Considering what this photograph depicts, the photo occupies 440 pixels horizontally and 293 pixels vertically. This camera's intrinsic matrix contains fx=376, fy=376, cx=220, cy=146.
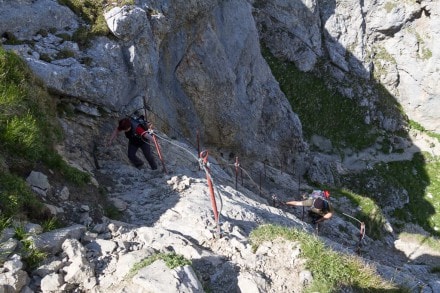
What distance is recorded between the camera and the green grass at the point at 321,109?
39.2 metres

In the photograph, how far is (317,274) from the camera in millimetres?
6656

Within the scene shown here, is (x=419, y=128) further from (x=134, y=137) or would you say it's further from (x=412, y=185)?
(x=134, y=137)

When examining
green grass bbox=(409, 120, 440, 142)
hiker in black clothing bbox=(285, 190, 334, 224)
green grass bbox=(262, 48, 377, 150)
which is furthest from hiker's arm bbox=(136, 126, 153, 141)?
green grass bbox=(409, 120, 440, 142)

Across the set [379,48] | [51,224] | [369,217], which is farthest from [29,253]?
[379,48]

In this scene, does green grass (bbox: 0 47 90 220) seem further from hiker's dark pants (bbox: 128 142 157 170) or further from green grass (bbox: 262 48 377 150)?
green grass (bbox: 262 48 377 150)

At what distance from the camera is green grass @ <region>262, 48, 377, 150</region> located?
39.2 metres

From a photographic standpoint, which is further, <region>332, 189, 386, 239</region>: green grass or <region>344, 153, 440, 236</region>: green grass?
<region>344, 153, 440, 236</region>: green grass

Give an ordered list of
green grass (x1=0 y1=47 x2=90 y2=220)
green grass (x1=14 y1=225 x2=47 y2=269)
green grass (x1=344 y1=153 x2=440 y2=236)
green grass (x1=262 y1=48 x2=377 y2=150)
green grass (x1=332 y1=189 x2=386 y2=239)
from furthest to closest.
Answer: green grass (x1=262 y1=48 x2=377 y2=150), green grass (x1=344 y1=153 x2=440 y2=236), green grass (x1=332 y1=189 x2=386 y2=239), green grass (x1=0 y1=47 x2=90 y2=220), green grass (x1=14 y1=225 x2=47 y2=269)

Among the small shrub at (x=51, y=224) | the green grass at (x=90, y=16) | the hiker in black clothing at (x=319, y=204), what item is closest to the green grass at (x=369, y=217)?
the hiker in black clothing at (x=319, y=204)

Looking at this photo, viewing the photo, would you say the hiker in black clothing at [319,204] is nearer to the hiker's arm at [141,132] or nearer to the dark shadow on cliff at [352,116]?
the hiker's arm at [141,132]

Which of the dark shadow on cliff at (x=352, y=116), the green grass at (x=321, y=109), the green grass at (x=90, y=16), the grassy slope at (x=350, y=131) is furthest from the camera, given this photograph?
the green grass at (x=321, y=109)


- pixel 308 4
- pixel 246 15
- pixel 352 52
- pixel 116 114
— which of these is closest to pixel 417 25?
pixel 352 52

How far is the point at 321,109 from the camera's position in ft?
132

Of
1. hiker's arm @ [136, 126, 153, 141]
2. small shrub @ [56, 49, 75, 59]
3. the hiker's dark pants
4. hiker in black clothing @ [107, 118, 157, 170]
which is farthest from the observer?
small shrub @ [56, 49, 75, 59]
